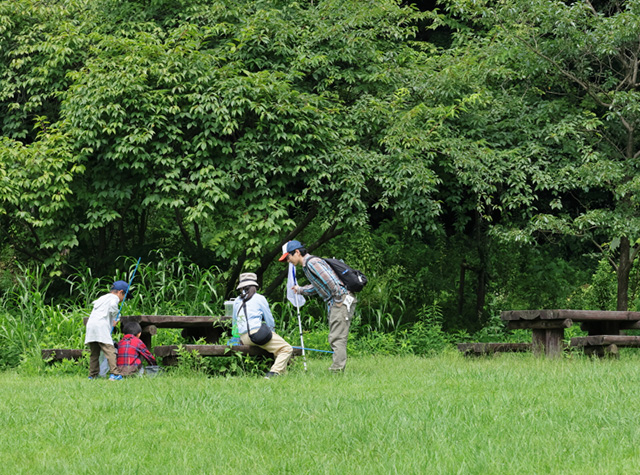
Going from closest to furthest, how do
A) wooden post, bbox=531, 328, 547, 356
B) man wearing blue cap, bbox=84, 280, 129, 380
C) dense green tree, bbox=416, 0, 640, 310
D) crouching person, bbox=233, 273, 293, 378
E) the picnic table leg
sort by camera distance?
crouching person, bbox=233, 273, 293, 378
man wearing blue cap, bbox=84, 280, 129, 380
the picnic table leg
wooden post, bbox=531, 328, 547, 356
dense green tree, bbox=416, 0, 640, 310

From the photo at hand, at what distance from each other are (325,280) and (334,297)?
0.23 m

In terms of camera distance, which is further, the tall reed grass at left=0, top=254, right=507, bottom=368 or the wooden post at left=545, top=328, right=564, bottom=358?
the tall reed grass at left=0, top=254, right=507, bottom=368

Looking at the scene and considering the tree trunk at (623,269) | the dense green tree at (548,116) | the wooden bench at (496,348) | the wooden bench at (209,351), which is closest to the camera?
the wooden bench at (209,351)

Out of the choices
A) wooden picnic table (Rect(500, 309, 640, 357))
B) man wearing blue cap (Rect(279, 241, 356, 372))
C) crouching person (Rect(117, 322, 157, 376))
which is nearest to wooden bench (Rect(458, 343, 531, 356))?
wooden picnic table (Rect(500, 309, 640, 357))

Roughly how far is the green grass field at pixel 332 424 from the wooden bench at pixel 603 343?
180 centimetres

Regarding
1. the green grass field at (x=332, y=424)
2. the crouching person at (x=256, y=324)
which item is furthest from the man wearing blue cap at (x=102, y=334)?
the crouching person at (x=256, y=324)

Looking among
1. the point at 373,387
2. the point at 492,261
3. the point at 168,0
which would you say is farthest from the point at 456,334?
the point at 168,0

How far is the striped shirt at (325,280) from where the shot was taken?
8.92 metres

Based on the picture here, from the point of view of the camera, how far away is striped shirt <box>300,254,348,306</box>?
892 cm

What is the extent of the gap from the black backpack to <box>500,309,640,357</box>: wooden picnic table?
94.8 inches

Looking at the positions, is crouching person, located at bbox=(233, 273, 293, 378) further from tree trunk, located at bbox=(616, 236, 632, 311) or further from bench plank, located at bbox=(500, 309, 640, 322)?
tree trunk, located at bbox=(616, 236, 632, 311)

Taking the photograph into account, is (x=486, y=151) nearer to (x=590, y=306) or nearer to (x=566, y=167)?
(x=566, y=167)

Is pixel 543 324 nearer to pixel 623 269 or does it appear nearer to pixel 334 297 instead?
pixel 334 297

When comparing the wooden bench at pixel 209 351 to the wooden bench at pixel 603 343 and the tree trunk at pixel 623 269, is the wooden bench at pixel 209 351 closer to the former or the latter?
the wooden bench at pixel 603 343
